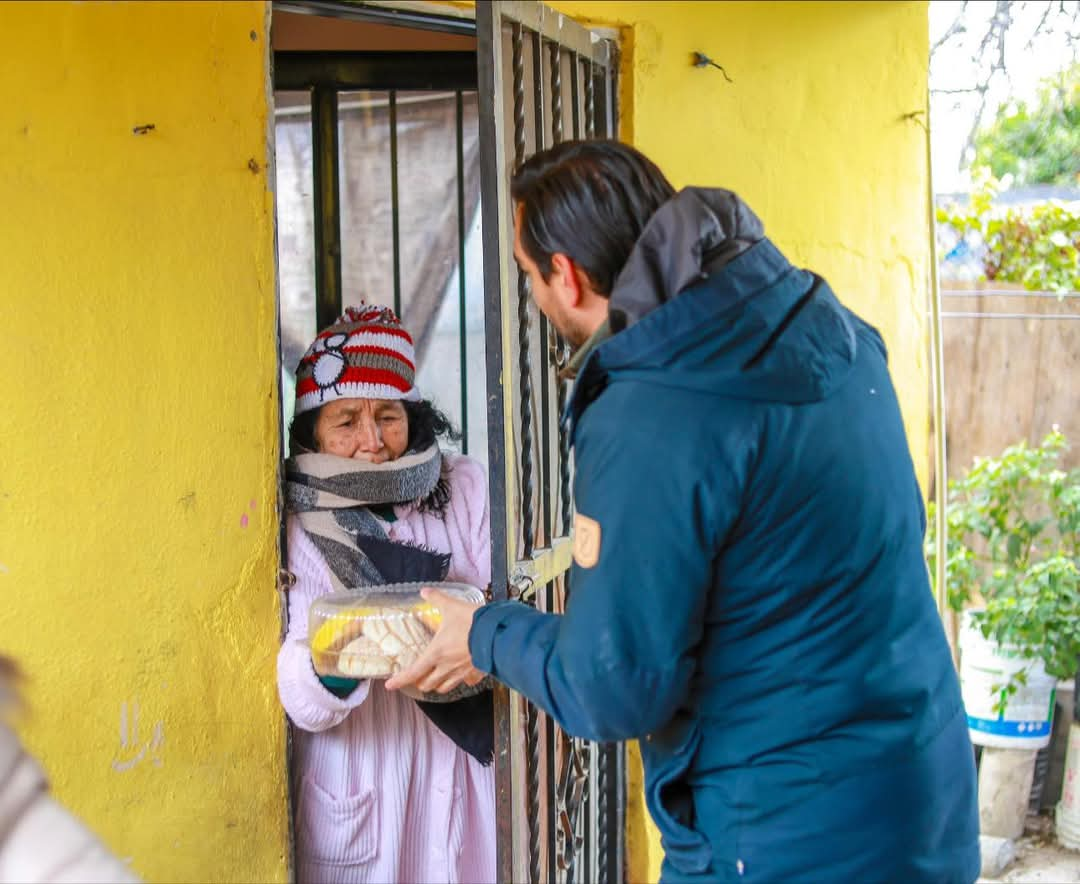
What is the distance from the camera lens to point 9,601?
2.51 metres

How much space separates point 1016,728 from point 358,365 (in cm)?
316

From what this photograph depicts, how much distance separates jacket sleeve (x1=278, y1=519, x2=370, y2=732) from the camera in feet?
8.28

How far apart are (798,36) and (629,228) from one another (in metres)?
2.05

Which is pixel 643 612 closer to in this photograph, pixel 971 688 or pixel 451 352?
pixel 451 352

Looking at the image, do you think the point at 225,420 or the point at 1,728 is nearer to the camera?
the point at 1,728

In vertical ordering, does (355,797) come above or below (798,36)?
below

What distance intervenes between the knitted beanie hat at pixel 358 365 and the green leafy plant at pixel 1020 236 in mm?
3219

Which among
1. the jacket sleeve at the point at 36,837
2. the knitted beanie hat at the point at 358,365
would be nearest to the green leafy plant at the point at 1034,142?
the knitted beanie hat at the point at 358,365

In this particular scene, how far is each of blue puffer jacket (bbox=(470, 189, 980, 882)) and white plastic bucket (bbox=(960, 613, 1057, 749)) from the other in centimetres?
314

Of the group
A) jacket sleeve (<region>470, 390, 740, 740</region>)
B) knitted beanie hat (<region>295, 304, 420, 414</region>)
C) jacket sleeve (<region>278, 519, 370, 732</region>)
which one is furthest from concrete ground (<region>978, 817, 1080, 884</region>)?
jacket sleeve (<region>470, 390, 740, 740</region>)

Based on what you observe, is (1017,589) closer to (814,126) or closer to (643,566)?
(814,126)

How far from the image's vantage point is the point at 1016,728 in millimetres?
4586

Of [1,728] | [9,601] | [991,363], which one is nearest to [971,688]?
[991,363]

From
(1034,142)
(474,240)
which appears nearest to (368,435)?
(474,240)
